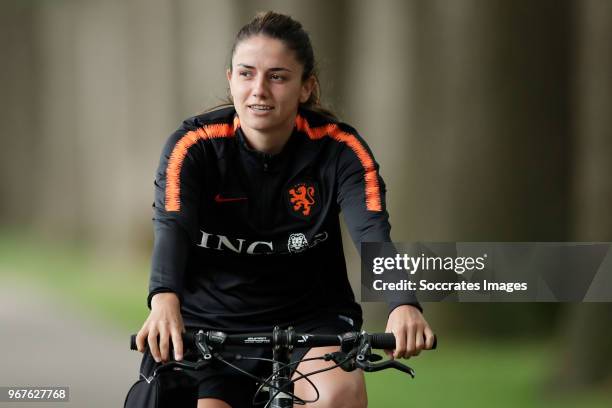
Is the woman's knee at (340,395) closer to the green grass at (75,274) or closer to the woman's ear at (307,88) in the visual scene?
the woman's ear at (307,88)

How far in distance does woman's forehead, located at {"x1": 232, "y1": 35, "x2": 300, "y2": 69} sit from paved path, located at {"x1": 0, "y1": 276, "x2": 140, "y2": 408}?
2529 mm

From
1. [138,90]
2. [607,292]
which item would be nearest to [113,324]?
[138,90]

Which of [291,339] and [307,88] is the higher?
[307,88]

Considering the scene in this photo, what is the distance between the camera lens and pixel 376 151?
5.07m

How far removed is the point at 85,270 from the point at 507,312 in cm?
255

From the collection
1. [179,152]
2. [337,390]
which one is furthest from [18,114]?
[337,390]

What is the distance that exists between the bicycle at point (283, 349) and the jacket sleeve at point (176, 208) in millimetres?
250

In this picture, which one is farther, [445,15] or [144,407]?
[445,15]

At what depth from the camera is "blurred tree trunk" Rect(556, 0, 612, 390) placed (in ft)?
14.9

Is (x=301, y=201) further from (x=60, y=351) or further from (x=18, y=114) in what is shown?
(x=18, y=114)

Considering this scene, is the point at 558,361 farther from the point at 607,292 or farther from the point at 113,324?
the point at 113,324

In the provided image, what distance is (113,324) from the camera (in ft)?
17.0

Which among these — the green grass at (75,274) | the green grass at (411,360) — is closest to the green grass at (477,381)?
the green grass at (411,360)

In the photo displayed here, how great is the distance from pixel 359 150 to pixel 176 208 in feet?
1.75
